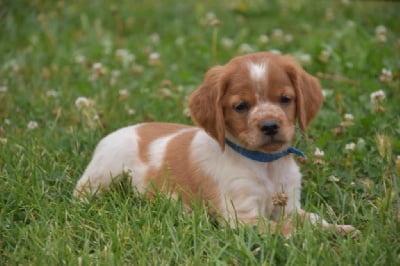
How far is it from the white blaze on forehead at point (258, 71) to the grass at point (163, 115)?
3.06 ft

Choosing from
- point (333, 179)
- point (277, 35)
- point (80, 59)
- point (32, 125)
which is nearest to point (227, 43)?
point (277, 35)

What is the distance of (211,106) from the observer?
5.10 meters

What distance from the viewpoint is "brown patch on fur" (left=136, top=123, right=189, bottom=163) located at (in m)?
5.67

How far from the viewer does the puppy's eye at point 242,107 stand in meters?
4.94

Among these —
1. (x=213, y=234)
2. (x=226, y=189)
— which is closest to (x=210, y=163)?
(x=226, y=189)

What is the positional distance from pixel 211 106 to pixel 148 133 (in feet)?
2.93

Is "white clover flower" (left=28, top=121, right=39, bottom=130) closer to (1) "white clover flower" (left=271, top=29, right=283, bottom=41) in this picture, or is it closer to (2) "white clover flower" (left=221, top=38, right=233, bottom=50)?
(2) "white clover flower" (left=221, top=38, right=233, bottom=50)

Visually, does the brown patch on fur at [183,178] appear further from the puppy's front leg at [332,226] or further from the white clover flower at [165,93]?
the white clover flower at [165,93]

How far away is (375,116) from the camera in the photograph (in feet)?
21.1

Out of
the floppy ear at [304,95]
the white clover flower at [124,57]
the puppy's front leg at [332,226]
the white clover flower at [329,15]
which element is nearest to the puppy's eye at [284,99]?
the floppy ear at [304,95]

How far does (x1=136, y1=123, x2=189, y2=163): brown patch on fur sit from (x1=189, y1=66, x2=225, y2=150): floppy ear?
2.05ft

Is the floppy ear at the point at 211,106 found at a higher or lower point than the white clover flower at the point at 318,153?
higher

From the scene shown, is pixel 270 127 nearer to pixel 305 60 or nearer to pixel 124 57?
pixel 305 60

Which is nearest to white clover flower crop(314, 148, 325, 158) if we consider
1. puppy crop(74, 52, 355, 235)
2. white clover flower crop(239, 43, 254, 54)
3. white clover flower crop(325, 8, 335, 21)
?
puppy crop(74, 52, 355, 235)
